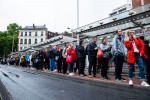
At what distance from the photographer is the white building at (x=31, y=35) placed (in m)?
61.4

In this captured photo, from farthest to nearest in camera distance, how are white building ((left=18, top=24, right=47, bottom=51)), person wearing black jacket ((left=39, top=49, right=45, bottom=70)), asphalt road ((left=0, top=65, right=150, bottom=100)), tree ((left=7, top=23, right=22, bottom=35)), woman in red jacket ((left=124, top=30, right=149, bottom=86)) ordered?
tree ((left=7, top=23, right=22, bottom=35)) → white building ((left=18, top=24, right=47, bottom=51)) → person wearing black jacket ((left=39, top=49, right=45, bottom=70)) → woman in red jacket ((left=124, top=30, right=149, bottom=86)) → asphalt road ((left=0, top=65, right=150, bottom=100))

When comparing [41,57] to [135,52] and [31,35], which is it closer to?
[135,52]

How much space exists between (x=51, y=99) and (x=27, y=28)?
6583 centimetres

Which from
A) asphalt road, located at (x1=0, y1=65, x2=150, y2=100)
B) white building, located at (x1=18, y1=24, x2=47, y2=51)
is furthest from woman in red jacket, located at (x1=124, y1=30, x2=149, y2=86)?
white building, located at (x1=18, y1=24, x2=47, y2=51)

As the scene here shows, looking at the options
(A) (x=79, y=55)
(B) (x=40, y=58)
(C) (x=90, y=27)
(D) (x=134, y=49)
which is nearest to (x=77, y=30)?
(C) (x=90, y=27)

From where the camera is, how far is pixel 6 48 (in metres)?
67.8

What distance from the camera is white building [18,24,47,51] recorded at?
201 ft

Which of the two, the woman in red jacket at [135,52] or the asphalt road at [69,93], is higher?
the woman in red jacket at [135,52]

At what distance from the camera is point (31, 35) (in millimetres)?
62719

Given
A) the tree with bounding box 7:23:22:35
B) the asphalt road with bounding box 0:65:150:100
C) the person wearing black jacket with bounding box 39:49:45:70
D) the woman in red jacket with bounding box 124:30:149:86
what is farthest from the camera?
the tree with bounding box 7:23:22:35

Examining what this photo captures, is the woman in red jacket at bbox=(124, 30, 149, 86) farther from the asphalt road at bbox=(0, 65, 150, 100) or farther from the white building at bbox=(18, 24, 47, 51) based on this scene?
the white building at bbox=(18, 24, 47, 51)

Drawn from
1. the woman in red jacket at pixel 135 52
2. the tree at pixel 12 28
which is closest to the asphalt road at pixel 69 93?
the woman in red jacket at pixel 135 52

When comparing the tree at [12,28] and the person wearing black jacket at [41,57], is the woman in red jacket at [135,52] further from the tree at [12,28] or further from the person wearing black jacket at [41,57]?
the tree at [12,28]

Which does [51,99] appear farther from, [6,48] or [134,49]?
[6,48]
